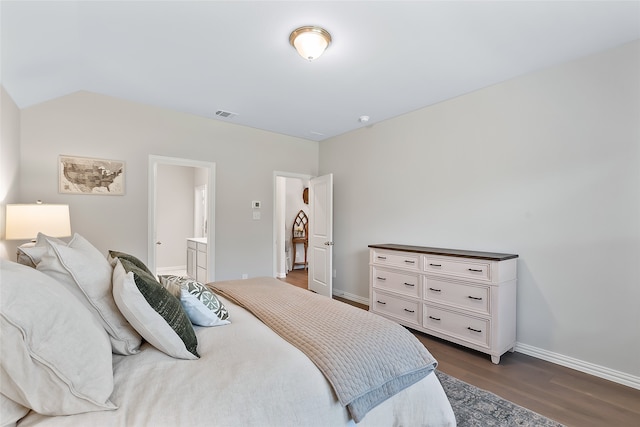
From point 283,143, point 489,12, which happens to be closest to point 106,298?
point 489,12

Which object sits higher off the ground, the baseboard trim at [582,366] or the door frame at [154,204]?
the door frame at [154,204]

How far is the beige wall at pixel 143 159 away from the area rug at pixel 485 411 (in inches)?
125

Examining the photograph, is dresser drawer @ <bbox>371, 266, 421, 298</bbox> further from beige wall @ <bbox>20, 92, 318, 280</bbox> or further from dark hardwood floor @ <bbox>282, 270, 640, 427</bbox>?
beige wall @ <bbox>20, 92, 318, 280</bbox>

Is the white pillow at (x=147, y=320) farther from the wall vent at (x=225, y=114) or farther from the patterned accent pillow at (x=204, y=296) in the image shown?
the wall vent at (x=225, y=114)

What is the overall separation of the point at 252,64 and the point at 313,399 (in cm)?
257

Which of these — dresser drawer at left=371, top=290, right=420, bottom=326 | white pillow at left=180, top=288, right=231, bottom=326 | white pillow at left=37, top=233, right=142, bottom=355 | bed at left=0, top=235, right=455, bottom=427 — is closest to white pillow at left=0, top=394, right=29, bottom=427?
bed at left=0, top=235, right=455, bottom=427

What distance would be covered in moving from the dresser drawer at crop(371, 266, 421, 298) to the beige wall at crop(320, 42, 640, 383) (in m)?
0.55

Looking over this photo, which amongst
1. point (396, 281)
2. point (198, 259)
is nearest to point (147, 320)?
point (396, 281)

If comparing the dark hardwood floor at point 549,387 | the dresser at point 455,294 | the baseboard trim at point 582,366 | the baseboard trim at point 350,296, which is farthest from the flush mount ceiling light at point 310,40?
the baseboard trim at point 350,296

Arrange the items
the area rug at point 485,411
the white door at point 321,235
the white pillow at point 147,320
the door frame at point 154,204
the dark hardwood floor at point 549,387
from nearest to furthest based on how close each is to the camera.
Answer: the white pillow at point 147,320, the area rug at point 485,411, the dark hardwood floor at point 549,387, the door frame at point 154,204, the white door at point 321,235

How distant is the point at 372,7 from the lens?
→ 1.93 metres

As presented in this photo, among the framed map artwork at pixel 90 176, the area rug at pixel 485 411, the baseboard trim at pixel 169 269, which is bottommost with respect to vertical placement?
the area rug at pixel 485 411

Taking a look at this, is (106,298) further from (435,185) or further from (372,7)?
(435,185)

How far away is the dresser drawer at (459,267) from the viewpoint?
273cm
